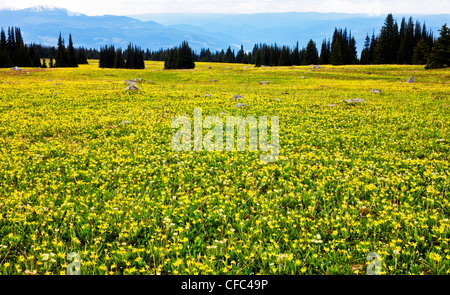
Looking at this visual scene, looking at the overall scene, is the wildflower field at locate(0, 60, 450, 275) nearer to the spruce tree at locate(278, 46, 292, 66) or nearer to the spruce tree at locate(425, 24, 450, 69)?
the spruce tree at locate(425, 24, 450, 69)

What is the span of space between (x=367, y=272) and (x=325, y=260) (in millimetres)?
606

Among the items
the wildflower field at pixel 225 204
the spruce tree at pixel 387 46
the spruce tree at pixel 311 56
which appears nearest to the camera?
the wildflower field at pixel 225 204

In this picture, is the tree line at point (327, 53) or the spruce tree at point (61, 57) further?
the spruce tree at point (61, 57)

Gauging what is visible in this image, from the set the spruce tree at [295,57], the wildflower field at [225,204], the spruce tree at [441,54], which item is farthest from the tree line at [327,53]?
the wildflower field at [225,204]

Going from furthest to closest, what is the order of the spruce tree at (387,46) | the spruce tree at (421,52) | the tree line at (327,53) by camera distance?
the spruce tree at (387,46), the tree line at (327,53), the spruce tree at (421,52)

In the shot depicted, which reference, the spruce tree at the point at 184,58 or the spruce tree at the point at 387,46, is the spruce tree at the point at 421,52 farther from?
the spruce tree at the point at 184,58

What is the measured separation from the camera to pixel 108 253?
487cm

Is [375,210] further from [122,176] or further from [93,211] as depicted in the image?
[122,176]

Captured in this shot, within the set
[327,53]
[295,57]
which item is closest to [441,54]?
[327,53]

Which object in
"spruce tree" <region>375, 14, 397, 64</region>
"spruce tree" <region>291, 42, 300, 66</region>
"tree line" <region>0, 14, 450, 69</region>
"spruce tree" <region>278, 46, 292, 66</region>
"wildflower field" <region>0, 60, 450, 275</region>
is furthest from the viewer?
"spruce tree" <region>291, 42, 300, 66</region>

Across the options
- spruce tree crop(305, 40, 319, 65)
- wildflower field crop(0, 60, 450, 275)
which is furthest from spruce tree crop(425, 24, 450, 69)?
wildflower field crop(0, 60, 450, 275)

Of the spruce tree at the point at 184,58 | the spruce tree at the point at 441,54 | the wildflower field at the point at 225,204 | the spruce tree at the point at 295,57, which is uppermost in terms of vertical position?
the spruce tree at the point at 295,57

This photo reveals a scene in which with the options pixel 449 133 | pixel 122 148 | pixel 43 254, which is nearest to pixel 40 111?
pixel 122 148

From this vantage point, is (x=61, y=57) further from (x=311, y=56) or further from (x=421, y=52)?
(x=421, y=52)
